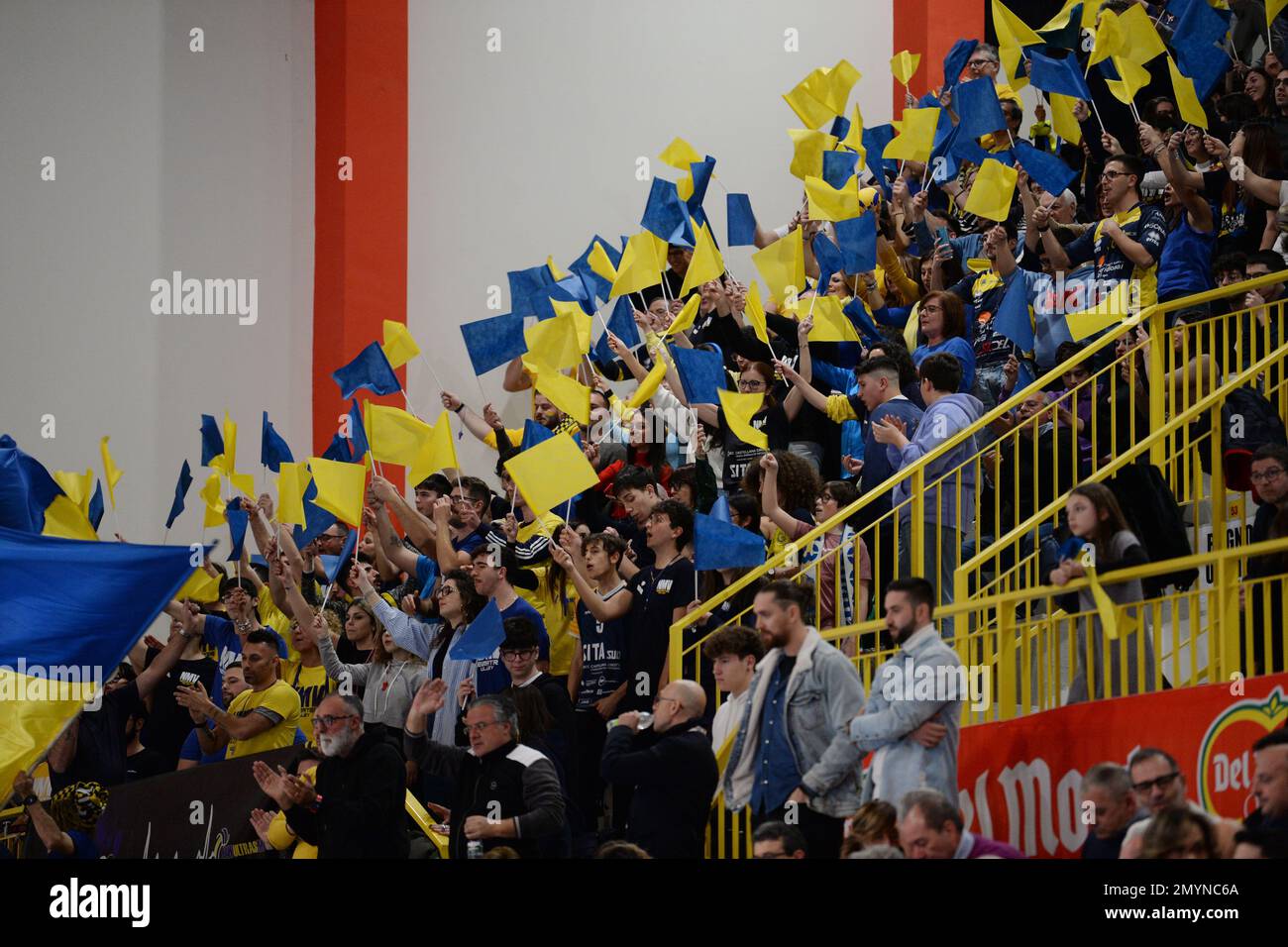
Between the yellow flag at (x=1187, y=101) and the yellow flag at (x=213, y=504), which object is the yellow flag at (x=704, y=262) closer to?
the yellow flag at (x=1187, y=101)

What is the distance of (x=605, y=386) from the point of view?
11953 millimetres

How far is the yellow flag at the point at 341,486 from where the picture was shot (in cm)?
952

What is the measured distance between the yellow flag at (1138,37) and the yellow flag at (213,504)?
6103 millimetres

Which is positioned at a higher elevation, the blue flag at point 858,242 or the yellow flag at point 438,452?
the blue flag at point 858,242

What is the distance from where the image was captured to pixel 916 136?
11070 mm

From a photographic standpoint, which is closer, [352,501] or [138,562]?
[138,562]

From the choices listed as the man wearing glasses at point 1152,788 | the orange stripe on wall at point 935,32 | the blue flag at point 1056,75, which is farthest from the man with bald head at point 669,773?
the orange stripe on wall at point 935,32

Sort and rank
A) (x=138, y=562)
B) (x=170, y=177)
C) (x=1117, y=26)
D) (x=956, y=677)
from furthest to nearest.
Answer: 1. (x=170, y=177)
2. (x=1117, y=26)
3. (x=138, y=562)
4. (x=956, y=677)
